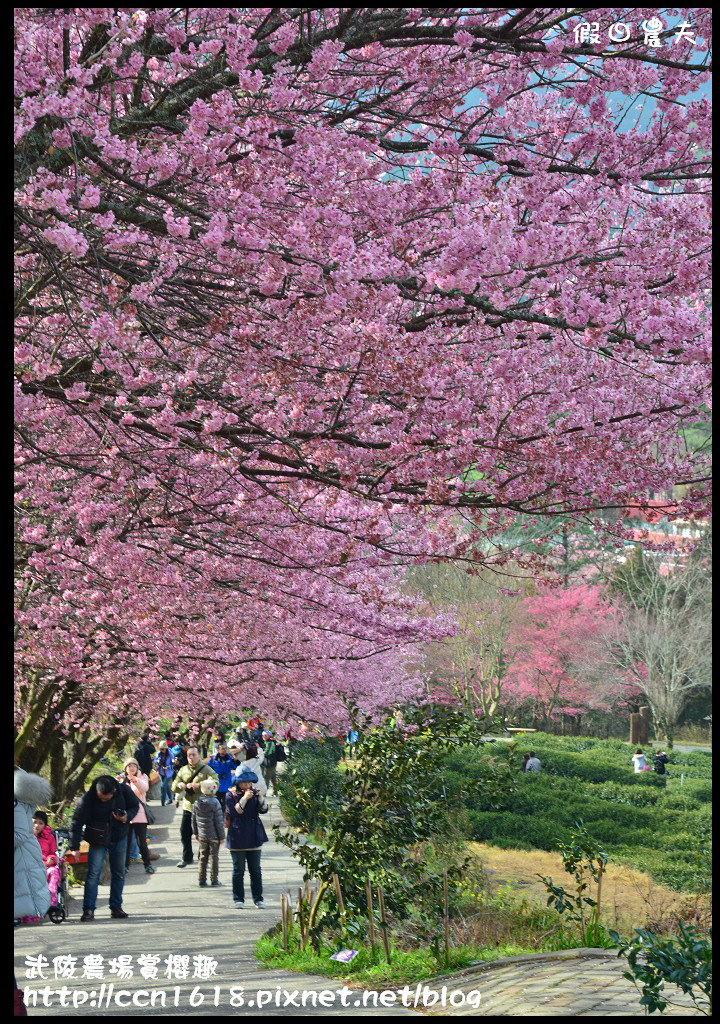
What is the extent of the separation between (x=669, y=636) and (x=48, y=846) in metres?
29.4

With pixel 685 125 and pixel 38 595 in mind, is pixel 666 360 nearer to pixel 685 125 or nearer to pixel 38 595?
pixel 685 125

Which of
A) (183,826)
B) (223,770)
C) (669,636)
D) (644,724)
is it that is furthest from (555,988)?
→ (644,724)

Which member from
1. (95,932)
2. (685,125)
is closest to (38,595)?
(95,932)

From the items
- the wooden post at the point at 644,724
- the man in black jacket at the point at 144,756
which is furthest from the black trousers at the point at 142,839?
the wooden post at the point at 644,724

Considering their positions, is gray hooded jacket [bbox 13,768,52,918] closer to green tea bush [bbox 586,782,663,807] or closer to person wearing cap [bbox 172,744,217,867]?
person wearing cap [bbox 172,744,217,867]

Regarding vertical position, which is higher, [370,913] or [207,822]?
[370,913]

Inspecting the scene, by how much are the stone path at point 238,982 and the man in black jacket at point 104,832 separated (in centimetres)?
25

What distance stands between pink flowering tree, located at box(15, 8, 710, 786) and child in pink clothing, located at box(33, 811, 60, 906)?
9.96 ft

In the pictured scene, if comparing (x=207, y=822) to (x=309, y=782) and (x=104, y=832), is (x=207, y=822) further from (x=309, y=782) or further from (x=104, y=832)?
(x=309, y=782)

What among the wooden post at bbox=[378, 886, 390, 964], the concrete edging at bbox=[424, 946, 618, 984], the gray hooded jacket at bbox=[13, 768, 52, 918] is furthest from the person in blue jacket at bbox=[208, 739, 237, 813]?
the gray hooded jacket at bbox=[13, 768, 52, 918]

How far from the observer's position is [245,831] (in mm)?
11016

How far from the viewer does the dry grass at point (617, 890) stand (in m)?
11.9

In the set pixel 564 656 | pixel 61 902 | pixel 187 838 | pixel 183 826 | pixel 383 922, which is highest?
pixel 564 656

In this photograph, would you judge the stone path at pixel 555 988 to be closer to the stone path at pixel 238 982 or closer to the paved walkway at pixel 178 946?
the stone path at pixel 238 982
